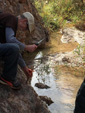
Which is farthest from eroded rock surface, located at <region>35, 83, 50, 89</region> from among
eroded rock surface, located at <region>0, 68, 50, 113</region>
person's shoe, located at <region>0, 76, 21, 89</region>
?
person's shoe, located at <region>0, 76, 21, 89</region>

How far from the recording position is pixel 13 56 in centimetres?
311

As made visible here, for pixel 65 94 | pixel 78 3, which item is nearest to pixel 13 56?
pixel 65 94

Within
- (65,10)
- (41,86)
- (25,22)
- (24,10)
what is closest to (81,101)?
(25,22)

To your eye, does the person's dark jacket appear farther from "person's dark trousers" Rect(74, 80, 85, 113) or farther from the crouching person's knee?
"person's dark trousers" Rect(74, 80, 85, 113)

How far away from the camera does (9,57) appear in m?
3.10

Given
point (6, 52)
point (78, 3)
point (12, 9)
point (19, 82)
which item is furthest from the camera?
point (78, 3)

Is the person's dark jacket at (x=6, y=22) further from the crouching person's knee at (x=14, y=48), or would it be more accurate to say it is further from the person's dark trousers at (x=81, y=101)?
the person's dark trousers at (x=81, y=101)

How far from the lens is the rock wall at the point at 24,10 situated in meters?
7.64

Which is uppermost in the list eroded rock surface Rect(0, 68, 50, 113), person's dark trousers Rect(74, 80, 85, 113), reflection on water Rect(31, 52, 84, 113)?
person's dark trousers Rect(74, 80, 85, 113)

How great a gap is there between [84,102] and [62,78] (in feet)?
12.2

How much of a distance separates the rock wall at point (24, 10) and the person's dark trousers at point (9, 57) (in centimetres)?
439

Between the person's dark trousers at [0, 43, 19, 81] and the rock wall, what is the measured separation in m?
4.39

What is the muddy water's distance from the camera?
16.8ft

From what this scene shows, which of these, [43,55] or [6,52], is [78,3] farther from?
[6,52]
